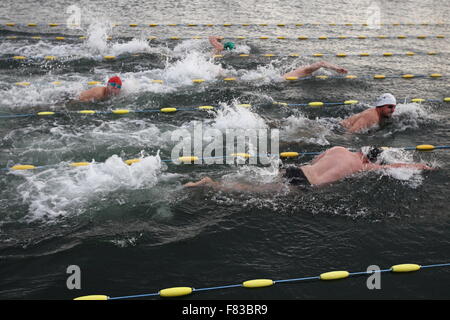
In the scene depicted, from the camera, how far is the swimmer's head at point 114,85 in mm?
9000

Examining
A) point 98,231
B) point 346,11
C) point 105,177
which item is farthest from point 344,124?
point 346,11

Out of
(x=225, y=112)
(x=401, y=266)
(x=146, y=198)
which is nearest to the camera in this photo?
(x=401, y=266)

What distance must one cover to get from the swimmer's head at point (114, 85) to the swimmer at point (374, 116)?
4.62 m

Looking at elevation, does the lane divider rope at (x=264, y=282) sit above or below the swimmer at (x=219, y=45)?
below

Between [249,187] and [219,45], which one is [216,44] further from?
[249,187]

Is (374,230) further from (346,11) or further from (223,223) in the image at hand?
(346,11)

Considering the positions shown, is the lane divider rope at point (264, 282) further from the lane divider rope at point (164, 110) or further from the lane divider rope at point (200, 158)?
the lane divider rope at point (164, 110)

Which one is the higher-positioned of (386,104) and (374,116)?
(386,104)

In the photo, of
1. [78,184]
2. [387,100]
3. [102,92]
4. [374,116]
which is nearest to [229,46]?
[102,92]

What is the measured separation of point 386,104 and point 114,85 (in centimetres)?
533

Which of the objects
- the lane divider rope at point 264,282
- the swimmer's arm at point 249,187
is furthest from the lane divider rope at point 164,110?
the lane divider rope at point 264,282

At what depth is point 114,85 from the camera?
903cm

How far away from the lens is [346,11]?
707 inches

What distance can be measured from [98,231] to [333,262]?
2.79 m
